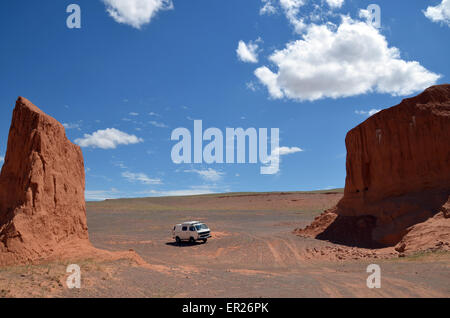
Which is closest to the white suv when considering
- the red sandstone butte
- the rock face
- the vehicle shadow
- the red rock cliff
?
the vehicle shadow

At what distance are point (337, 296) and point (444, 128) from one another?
2030cm

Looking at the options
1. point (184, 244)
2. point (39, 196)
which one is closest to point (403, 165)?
point (184, 244)

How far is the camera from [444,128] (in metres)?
23.1

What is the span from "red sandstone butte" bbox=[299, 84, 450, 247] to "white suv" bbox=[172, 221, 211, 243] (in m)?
9.35

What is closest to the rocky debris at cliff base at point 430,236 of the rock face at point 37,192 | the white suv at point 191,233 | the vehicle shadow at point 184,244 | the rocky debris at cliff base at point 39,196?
the white suv at point 191,233

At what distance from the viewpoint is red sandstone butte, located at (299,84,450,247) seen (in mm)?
22062

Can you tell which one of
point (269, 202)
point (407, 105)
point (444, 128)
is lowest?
point (269, 202)

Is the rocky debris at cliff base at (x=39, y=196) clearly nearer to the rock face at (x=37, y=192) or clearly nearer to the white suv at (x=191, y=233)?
the rock face at (x=37, y=192)

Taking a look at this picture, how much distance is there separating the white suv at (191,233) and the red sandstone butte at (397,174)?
9351 millimetres

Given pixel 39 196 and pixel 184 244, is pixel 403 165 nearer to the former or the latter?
pixel 184 244

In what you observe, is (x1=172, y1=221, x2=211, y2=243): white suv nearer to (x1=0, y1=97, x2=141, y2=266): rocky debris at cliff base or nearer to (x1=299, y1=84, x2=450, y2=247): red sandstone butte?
(x1=299, y1=84, x2=450, y2=247): red sandstone butte

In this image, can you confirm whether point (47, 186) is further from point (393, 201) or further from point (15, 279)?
point (393, 201)

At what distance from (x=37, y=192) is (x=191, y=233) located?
15.3 m
